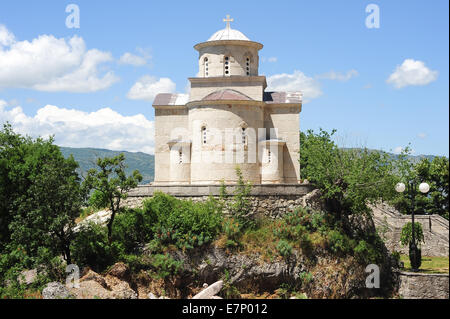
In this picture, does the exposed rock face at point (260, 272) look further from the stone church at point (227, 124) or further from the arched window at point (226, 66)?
the arched window at point (226, 66)

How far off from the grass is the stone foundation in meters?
6.29

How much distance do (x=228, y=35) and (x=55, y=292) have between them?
19.2 m

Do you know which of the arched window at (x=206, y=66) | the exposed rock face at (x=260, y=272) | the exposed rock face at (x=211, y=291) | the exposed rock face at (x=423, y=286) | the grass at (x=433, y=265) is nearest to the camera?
the exposed rock face at (x=211, y=291)

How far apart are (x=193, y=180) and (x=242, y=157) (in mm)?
3180

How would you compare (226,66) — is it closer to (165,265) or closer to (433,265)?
(165,265)

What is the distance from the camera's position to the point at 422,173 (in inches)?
1740

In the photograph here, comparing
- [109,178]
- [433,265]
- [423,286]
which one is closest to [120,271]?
[109,178]

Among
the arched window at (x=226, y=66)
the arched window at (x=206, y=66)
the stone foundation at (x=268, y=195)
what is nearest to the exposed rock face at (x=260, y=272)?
the stone foundation at (x=268, y=195)

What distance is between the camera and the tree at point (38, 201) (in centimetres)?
2447

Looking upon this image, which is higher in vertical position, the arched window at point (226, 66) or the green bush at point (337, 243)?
the arched window at point (226, 66)

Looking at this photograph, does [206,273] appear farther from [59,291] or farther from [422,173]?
[422,173]

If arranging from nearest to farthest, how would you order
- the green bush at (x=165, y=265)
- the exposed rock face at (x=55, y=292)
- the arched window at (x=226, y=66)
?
the exposed rock face at (x=55, y=292) → the green bush at (x=165, y=265) → the arched window at (x=226, y=66)

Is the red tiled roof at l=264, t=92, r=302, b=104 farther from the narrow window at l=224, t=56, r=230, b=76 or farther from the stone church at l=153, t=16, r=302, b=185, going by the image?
the narrow window at l=224, t=56, r=230, b=76
